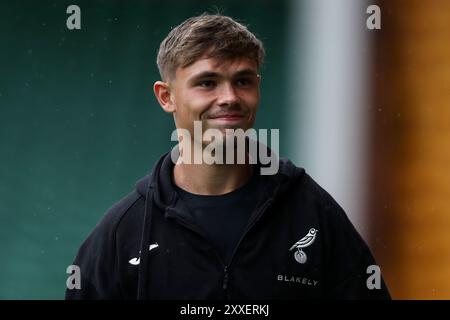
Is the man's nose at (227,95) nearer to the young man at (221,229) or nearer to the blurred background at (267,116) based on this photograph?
the young man at (221,229)

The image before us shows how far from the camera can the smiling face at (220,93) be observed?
7.78 feet

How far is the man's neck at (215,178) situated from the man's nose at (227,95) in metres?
0.19

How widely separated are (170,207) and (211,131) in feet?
0.78

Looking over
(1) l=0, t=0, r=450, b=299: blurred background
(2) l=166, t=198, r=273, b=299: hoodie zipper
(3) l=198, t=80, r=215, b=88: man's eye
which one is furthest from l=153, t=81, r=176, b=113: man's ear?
(1) l=0, t=0, r=450, b=299: blurred background

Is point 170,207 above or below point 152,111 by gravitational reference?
below

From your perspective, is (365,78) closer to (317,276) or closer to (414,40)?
(414,40)

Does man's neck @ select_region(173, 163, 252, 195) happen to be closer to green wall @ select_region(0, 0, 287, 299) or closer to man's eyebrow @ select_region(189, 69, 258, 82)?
man's eyebrow @ select_region(189, 69, 258, 82)

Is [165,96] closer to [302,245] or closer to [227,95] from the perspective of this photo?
[227,95]

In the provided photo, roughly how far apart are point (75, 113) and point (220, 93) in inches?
87.4

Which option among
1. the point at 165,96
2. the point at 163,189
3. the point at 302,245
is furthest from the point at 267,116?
the point at 302,245

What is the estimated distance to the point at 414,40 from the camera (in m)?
4.22

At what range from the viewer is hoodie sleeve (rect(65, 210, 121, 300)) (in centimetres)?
241

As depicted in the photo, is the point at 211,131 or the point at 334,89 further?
the point at 334,89
